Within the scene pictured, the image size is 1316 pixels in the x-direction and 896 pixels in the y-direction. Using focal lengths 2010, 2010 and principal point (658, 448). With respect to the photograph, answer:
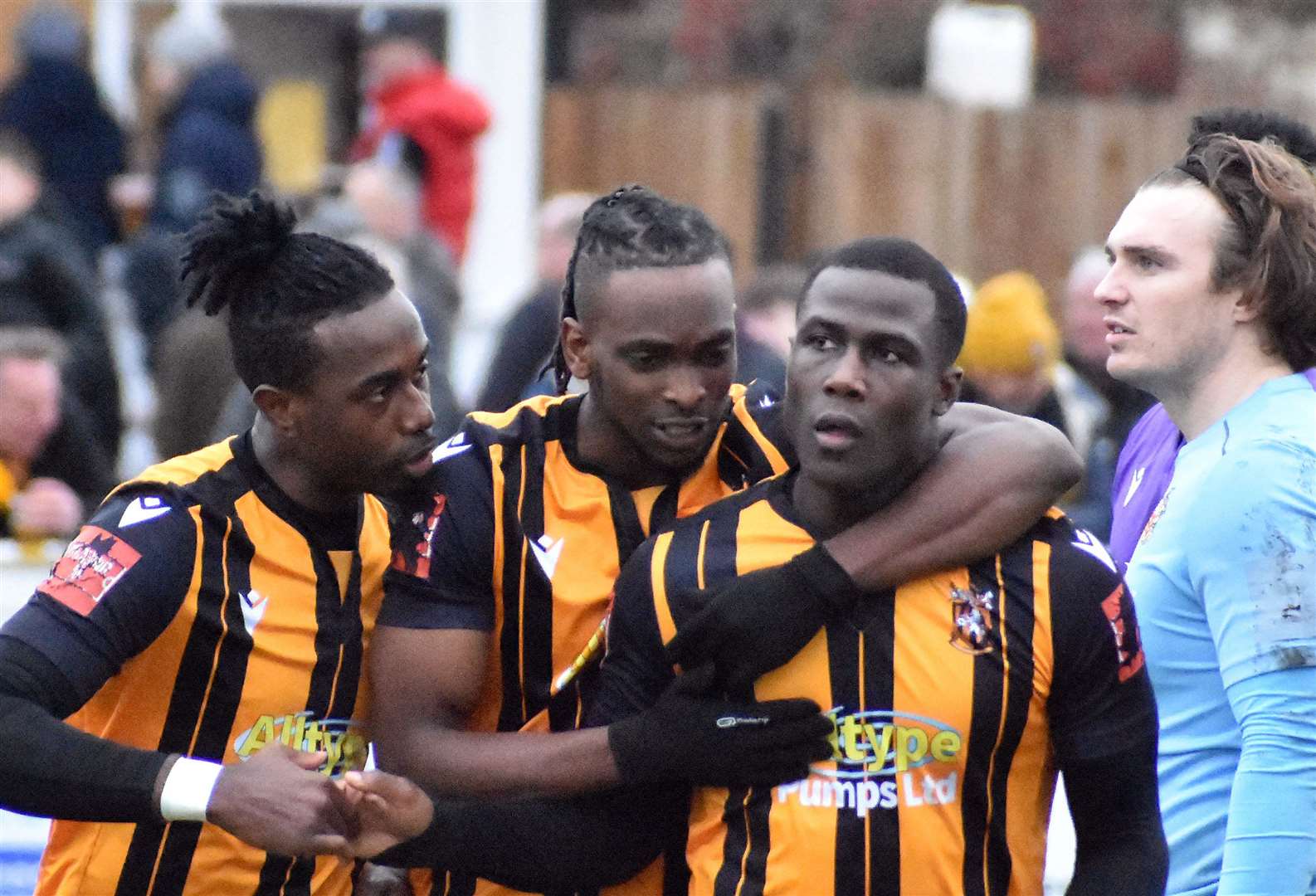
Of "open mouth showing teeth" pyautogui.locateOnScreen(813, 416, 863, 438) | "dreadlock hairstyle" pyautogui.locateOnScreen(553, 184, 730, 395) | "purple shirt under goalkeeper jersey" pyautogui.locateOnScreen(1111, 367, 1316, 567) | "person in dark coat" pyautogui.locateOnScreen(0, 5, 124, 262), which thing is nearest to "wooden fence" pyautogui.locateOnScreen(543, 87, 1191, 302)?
"person in dark coat" pyautogui.locateOnScreen(0, 5, 124, 262)

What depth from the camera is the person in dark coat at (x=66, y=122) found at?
8953 millimetres

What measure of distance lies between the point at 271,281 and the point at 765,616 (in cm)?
109

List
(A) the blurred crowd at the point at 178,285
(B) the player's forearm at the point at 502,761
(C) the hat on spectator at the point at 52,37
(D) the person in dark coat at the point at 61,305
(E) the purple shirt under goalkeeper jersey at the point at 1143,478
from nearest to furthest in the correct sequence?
(B) the player's forearm at the point at 502,761
(E) the purple shirt under goalkeeper jersey at the point at 1143,478
(A) the blurred crowd at the point at 178,285
(D) the person in dark coat at the point at 61,305
(C) the hat on spectator at the point at 52,37

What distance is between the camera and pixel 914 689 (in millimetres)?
3002

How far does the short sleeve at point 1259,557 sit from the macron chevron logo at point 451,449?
122 cm

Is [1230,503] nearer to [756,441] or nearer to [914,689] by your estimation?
[914,689]

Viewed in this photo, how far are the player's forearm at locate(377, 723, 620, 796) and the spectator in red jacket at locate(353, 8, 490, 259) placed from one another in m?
5.92

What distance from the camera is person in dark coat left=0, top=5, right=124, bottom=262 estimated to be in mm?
8953

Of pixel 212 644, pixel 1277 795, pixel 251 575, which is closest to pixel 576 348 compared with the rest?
pixel 251 575

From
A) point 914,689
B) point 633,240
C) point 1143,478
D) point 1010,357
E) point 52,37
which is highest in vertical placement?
point 52,37

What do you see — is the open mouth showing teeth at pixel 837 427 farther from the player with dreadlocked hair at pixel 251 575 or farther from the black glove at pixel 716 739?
the player with dreadlocked hair at pixel 251 575

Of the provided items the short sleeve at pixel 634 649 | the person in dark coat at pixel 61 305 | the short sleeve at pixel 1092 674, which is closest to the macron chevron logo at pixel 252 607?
the short sleeve at pixel 634 649

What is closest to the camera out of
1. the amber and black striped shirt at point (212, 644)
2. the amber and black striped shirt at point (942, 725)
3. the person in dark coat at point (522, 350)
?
the amber and black striped shirt at point (942, 725)

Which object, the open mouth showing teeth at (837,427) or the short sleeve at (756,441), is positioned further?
the short sleeve at (756,441)
